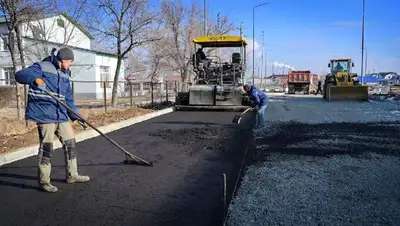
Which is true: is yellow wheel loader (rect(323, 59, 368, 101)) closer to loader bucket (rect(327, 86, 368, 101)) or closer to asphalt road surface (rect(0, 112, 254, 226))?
loader bucket (rect(327, 86, 368, 101))

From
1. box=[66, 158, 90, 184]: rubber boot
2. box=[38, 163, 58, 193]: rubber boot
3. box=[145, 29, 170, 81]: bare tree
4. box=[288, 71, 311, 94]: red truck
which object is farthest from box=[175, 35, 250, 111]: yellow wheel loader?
box=[288, 71, 311, 94]: red truck

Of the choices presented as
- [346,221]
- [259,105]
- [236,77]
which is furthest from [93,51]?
[346,221]

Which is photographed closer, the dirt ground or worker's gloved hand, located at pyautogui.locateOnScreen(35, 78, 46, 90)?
worker's gloved hand, located at pyautogui.locateOnScreen(35, 78, 46, 90)

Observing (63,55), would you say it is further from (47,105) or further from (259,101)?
(259,101)

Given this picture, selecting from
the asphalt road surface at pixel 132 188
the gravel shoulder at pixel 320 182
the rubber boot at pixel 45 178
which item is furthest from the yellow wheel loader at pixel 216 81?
the rubber boot at pixel 45 178

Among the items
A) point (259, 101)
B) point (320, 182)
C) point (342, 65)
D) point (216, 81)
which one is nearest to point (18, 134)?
point (259, 101)

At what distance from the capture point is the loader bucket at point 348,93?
888 inches

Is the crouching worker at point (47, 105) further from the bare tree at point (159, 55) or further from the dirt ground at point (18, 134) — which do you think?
the bare tree at point (159, 55)

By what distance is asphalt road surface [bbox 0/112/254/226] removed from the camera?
3.63 m

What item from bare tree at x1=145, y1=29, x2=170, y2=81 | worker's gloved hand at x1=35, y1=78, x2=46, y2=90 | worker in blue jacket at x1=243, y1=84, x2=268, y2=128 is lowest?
worker in blue jacket at x1=243, y1=84, x2=268, y2=128

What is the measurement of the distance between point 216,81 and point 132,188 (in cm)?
1219

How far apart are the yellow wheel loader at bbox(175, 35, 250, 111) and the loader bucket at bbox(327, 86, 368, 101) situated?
9.53m

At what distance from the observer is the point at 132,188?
15.0 feet

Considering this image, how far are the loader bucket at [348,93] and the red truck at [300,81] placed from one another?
52.3ft
